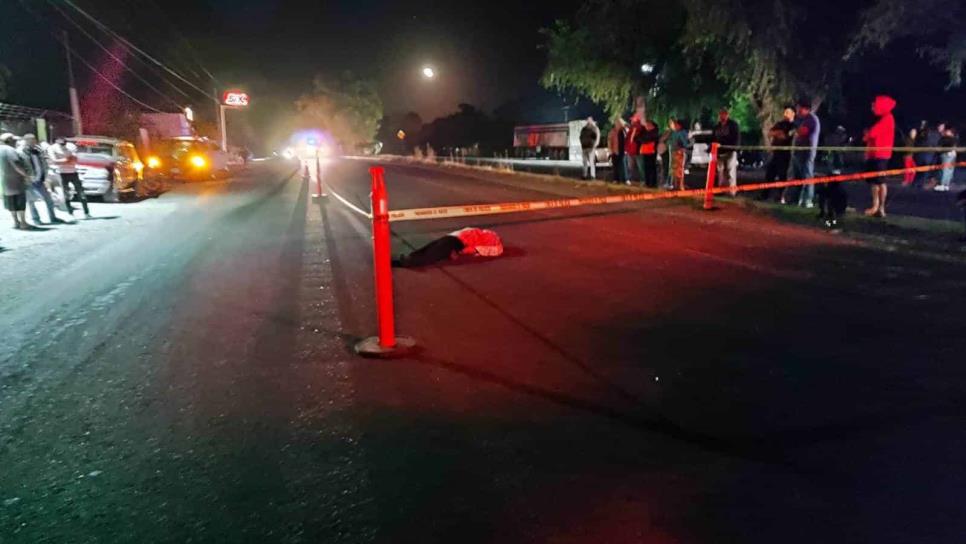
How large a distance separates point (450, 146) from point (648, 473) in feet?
221

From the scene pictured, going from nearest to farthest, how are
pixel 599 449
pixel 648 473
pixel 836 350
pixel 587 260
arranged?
pixel 648 473
pixel 599 449
pixel 836 350
pixel 587 260

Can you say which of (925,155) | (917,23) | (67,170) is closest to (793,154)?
(917,23)

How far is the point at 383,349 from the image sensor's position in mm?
5715

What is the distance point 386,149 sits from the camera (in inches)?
3615

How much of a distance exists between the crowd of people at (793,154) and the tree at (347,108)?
8690 centimetres

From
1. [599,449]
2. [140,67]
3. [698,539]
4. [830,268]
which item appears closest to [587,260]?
[830,268]

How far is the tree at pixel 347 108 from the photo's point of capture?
105 metres

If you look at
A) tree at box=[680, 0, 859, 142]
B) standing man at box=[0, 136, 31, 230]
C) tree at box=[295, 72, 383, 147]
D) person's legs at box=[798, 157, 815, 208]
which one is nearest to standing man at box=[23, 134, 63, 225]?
standing man at box=[0, 136, 31, 230]

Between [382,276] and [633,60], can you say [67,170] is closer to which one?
[382,276]

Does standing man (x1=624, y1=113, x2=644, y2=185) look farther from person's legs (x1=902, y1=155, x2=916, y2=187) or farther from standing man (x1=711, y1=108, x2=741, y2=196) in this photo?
person's legs (x1=902, y1=155, x2=916, y2=187)

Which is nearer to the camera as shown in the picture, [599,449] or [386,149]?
[599,449]

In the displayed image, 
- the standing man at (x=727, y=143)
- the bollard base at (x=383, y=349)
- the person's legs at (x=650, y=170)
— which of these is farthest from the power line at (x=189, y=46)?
the bollard base at (x=383, y=349)

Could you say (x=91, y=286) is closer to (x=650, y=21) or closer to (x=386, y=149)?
(x=650, y=21)

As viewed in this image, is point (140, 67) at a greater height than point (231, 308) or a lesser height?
greater
